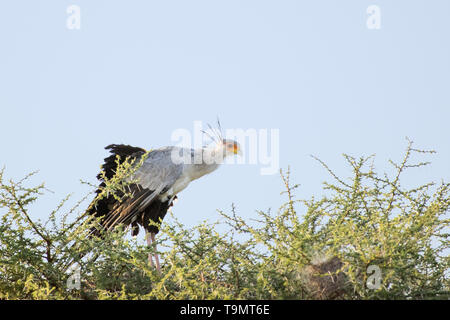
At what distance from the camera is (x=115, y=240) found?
433cm

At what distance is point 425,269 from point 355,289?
2.77ft

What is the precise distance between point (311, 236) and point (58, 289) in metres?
1.75

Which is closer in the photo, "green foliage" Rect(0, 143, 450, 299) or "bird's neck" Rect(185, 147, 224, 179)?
"green foliage" Rect(0, 143, 450, 299)

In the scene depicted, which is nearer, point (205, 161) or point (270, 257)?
point (270, 257)

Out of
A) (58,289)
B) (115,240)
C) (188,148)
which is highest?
(188,148)

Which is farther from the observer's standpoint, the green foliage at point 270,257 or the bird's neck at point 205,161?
the bird's neck at point 205,161

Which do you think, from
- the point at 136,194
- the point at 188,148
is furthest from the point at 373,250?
the point at 188,148

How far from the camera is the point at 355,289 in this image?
11.4 feet
